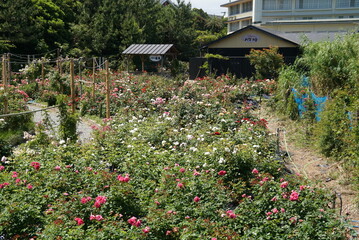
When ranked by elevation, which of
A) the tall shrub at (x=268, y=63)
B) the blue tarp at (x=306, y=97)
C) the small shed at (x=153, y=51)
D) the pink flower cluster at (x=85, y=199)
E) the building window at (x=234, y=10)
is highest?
the building window at (x=234, y=10)

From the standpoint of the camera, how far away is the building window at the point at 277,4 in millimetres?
49531

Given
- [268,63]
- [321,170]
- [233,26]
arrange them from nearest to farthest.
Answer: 1. [321,170]
2. [268,63]
3. [233,26]

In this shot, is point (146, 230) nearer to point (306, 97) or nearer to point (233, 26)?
point (306, 97)

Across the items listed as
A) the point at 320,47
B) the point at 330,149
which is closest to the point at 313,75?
the point at 320,47

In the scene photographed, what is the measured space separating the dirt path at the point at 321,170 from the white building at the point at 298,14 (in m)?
35.5

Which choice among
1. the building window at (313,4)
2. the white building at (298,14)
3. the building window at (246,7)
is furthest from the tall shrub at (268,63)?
the building window at (246,7)

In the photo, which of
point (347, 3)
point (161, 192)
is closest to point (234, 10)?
point (347, 3)

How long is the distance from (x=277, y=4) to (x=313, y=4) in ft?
13.5

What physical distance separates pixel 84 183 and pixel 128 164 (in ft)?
2.81

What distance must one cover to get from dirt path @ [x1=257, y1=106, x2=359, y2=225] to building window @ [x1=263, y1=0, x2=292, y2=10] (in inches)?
1694

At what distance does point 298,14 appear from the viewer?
4897cm

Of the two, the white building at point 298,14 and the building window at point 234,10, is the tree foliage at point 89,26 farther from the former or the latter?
the building window at point 234,10

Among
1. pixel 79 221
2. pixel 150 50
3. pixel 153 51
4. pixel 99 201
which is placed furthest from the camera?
pixel 150 50

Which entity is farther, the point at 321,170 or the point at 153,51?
the point at 153,51
